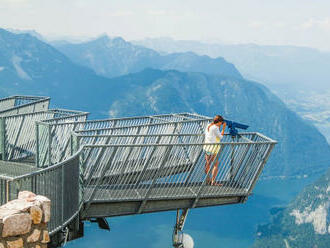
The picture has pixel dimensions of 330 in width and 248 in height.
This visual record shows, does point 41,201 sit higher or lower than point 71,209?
higher

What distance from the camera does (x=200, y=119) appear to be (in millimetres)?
18719

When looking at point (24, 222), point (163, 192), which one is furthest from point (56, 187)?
point (163, 192)

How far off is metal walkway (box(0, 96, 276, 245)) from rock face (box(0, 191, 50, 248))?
50.6 inches

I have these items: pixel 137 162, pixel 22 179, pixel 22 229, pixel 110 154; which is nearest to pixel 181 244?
pixel 137 162

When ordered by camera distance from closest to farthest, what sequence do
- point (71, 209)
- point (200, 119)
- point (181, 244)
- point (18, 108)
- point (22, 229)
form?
point (22, 229)
point (71, 209)
point (181, 244)
point (200, 119)
point (18, 108)

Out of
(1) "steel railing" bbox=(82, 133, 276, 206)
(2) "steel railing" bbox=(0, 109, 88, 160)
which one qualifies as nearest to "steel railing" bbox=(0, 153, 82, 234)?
(1) "steel railing" bbox=(82, 133, 276, 206)

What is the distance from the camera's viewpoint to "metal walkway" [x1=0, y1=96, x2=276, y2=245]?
10.1 metres

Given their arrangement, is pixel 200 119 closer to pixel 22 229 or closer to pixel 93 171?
pixel 93 171

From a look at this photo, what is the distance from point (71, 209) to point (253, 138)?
676 cm

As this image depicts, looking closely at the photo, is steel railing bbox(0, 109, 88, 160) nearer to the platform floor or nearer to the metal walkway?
the metal walkway

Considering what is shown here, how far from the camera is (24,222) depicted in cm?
697

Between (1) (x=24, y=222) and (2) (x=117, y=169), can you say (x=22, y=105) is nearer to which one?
(2) (x=117, y=169)

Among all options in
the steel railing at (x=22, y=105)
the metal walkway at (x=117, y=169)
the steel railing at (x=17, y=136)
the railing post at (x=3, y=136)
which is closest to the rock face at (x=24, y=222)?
the metal walkway at (x=117, y=169)

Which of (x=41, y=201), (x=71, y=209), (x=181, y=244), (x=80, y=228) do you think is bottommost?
(x=181, y=244)
